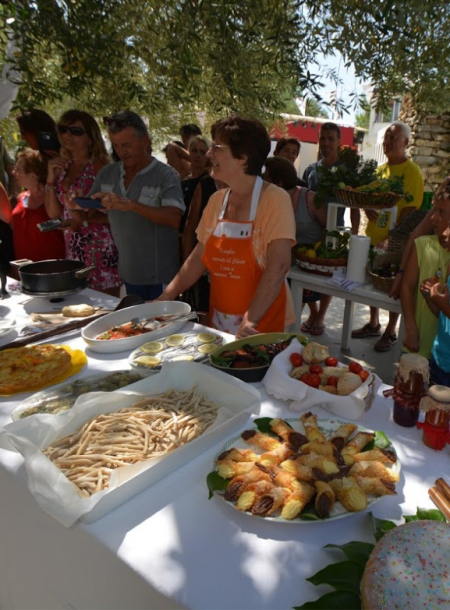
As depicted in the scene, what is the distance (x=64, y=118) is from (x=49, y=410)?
8.71 ft

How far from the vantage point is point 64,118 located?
3.49 m

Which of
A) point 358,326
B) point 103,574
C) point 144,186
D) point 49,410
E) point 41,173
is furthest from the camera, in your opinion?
point 358,326

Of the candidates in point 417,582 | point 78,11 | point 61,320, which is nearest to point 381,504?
point 417,582

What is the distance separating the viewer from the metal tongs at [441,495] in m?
1.18

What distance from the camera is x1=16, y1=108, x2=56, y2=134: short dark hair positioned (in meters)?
3.74

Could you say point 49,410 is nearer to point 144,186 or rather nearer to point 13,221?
point 144,186

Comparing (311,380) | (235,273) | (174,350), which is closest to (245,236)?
(235,273)

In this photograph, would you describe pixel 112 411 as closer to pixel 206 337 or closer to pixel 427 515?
pixel 206 337

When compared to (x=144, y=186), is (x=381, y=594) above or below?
below

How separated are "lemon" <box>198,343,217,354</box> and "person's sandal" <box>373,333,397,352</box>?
10.6 feet

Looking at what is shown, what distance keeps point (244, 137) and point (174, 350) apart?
3.69 ft

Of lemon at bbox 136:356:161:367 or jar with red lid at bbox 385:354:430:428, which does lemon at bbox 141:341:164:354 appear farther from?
jar with red lid at bbox 385:354:430:428

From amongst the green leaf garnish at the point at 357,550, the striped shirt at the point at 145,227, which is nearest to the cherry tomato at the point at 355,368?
the green leaf garnish at the point at 357,550

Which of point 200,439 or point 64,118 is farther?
point 64,118
